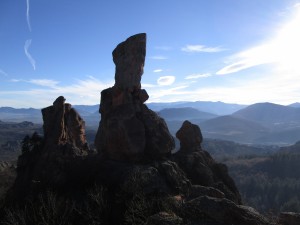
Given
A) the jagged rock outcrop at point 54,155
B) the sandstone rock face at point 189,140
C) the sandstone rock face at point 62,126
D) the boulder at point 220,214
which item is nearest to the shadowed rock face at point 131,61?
the sandstone rock face at point 62,126

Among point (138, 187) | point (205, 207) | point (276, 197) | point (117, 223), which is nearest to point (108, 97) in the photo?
point (138, 187)

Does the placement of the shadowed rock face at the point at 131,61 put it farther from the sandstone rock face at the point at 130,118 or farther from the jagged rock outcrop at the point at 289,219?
the jagged rock outcrop at the point at 289,219

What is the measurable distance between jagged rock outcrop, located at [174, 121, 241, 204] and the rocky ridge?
122 mm

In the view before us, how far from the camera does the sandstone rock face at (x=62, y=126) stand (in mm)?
50438

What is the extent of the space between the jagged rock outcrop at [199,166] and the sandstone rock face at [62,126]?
45.5 ft

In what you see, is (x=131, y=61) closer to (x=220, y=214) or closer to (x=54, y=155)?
(x=54, y=155)

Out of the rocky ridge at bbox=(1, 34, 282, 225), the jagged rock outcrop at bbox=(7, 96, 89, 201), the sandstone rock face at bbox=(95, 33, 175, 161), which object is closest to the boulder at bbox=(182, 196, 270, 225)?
the rocky ridge at bbox=(1, 34, 282, 225)

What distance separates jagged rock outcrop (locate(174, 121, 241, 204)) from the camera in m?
45.7

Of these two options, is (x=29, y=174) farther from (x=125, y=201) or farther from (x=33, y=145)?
(x=125, y=201)

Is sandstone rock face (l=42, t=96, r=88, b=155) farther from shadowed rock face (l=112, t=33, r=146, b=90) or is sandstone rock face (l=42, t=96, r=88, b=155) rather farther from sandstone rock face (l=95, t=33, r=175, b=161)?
shadowed rock face (l=112, t=33, r=146, b=90)

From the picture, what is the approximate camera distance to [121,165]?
41.5 metres

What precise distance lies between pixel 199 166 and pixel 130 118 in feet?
34.8

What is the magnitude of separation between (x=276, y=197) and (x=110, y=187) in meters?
177

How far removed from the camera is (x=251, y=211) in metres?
24.8
